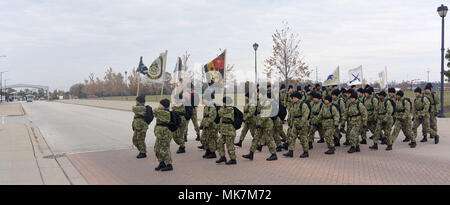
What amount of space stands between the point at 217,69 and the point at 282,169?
599 centimetres

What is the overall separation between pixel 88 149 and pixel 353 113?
7.95m

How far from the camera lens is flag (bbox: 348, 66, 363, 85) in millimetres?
14914

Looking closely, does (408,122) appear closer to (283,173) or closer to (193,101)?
(283,173)

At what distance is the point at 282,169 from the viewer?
7438mm

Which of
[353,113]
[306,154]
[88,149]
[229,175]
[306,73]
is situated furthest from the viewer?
[306,73]

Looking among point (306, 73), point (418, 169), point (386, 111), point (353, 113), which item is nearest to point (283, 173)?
point (418, 169)

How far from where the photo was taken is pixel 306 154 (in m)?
8.86

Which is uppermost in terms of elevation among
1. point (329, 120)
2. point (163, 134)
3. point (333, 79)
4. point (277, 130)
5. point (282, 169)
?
point (333, 79)

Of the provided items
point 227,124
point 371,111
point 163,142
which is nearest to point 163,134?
point 163,142

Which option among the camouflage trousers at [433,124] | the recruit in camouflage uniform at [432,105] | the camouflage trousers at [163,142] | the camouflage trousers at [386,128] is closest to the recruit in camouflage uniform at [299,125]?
the camouflage trousers at [386,128]

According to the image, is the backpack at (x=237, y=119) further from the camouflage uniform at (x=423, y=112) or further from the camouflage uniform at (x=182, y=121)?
the camouflage uniform at (x=423, y=112)

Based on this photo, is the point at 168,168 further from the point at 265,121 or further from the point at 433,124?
the point at 433,124

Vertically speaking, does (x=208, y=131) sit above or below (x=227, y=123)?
below

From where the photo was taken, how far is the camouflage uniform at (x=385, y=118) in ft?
31.6
